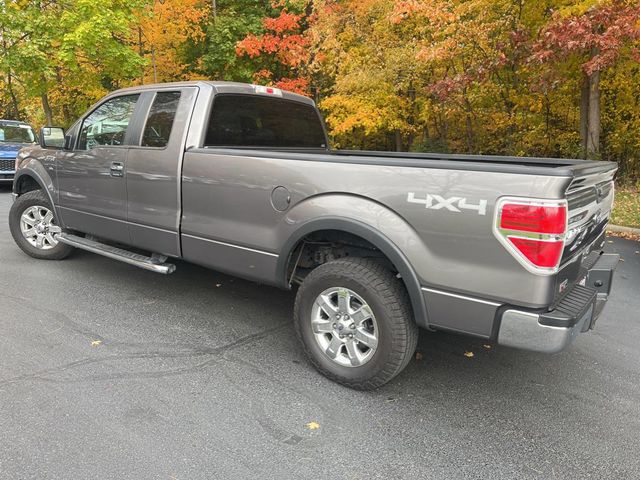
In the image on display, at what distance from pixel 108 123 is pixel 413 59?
28.0 ft

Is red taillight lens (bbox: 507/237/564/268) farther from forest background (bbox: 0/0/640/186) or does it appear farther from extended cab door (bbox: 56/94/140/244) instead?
forest background (bbox: 0/0/640/186)

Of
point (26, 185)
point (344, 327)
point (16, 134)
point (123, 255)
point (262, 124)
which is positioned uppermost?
point (16, 134)

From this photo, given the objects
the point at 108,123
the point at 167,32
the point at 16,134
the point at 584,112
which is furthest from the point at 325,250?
the point at 167,32

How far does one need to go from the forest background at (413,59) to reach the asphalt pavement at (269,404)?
23.8 feet

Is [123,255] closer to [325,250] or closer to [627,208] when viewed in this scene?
[325,250]

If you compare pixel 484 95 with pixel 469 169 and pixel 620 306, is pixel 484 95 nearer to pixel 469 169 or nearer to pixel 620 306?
pixel 620 306

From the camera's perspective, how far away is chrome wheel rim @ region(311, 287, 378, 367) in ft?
10.2

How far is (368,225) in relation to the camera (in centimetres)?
296

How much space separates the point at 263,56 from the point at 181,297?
48.6 ft

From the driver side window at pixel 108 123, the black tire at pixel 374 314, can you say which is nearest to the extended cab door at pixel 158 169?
the driver side window at pixel 108 123

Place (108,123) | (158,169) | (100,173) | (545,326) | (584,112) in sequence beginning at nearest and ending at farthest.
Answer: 1. (545,326)
2. (158,169)
3. (100,173)
4. (108,123)
5. (584,112)

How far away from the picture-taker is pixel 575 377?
343cm

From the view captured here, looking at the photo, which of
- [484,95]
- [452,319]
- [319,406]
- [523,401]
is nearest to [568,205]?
[452,319]

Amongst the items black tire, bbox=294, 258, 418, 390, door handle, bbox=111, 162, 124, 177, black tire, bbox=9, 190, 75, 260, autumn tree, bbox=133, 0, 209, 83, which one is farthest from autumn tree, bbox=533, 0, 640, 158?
autumn tree, bbox=133, 0, 209, 83
